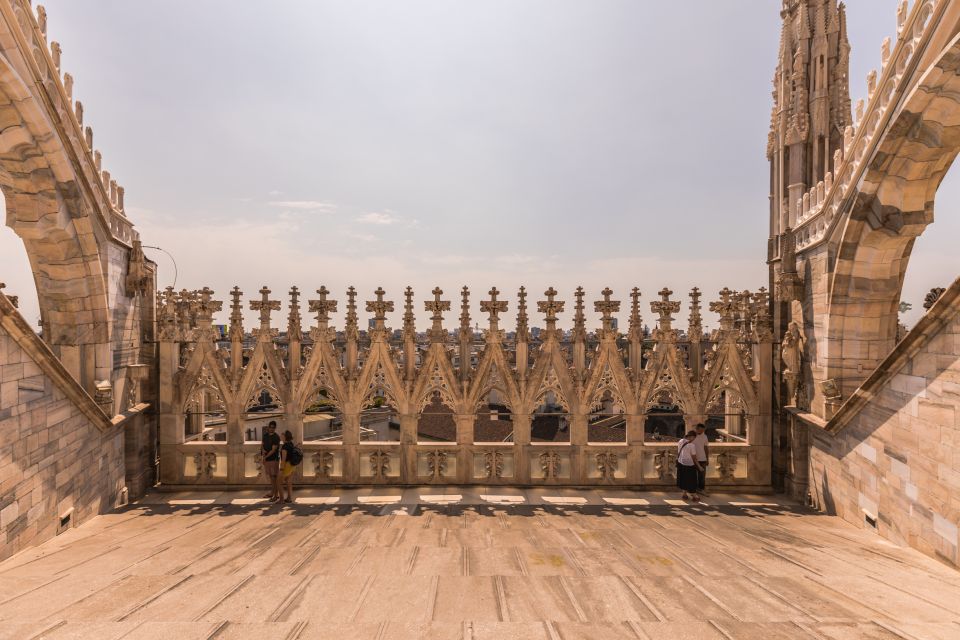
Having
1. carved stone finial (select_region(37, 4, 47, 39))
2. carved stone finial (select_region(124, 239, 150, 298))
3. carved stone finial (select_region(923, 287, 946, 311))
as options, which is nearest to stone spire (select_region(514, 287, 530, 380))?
carved stone finial (select_region(923, 287, 946, 311))

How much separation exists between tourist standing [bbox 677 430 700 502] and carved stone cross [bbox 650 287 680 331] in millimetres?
2525

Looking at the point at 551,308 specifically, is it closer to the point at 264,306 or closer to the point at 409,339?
the point at 409,339

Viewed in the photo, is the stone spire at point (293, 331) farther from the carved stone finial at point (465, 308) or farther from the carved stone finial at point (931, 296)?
the carved stone finial at point (931, 296)

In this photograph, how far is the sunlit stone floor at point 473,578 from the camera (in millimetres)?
4234

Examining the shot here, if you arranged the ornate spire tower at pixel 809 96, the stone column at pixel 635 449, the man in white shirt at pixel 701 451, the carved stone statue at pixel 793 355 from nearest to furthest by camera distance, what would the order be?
1. the man in white shirt at pixel 701 451
2. the carved stone statue at pixel 793 355
3. the ornate spire tower at pixel 809 96
4. the stone column at pixel 635 449

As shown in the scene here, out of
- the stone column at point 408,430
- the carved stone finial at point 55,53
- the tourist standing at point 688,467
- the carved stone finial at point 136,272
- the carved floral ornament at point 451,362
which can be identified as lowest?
the tourist standing at point 688,467

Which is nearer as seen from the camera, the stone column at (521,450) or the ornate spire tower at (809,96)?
the ornate spire tower at (809,96)

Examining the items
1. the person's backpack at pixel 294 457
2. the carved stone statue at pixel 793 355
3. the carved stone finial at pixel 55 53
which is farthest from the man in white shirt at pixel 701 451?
the carved stone finial at pixel 55 53

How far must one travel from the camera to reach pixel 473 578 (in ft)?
17.9

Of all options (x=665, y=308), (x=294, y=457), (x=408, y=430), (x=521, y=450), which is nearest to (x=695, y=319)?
(x=665, y=308)

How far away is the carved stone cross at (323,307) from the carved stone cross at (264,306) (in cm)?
94

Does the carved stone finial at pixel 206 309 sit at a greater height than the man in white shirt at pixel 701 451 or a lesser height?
greater

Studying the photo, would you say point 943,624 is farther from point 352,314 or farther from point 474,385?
point 352,314

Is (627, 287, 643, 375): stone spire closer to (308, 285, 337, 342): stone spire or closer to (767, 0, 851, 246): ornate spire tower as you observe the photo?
(767, 0, 851, 246): ornate spire tower
